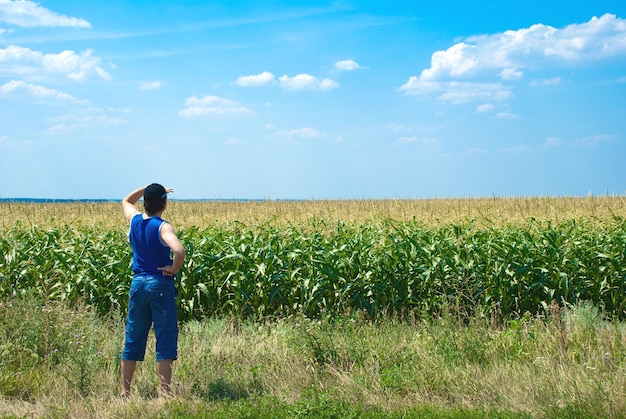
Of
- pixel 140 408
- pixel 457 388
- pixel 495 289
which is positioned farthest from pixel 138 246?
pixel 495 289

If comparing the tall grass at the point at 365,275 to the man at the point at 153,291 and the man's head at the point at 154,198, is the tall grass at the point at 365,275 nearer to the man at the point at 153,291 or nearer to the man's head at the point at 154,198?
the man at the point at 153,291

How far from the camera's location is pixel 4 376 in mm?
6035

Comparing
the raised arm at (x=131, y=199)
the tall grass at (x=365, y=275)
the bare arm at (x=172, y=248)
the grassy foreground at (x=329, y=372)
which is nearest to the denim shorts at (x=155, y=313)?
the bare arm at (x=172, y=248)

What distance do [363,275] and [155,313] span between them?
3966 millimetres

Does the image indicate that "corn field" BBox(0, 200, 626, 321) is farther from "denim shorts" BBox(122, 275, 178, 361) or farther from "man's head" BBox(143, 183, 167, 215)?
"man's head" BBox(143, 183, 167, 215)

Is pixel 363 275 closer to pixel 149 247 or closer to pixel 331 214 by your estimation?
pixel 149 247

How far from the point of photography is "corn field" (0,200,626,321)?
8641mm

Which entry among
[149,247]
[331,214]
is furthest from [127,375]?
[331,214]

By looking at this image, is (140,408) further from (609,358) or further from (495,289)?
(495,289)

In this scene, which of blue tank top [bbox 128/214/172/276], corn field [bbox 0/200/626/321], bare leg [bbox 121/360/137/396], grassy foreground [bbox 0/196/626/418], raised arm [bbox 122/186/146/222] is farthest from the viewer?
corn field [bbox 0/200/626/321]

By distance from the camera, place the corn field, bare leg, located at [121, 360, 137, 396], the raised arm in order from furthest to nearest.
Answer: the corn field < the raised arm < bare leg, located at [121, 360, 137, 396]

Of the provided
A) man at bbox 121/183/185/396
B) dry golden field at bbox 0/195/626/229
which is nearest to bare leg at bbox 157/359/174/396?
man at bbox 121/183/185/396

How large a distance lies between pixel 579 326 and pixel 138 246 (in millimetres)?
5230

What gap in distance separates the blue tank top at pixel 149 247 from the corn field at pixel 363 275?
10.2 ft
